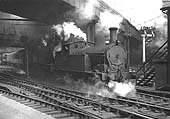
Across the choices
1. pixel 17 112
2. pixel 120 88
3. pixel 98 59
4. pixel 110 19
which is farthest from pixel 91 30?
pixel 17 112

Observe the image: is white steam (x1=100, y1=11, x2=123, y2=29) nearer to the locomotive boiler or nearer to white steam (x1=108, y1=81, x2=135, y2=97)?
the locomotive boiler

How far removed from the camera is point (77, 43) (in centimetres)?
1495

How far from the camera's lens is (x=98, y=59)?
13148 millimetres

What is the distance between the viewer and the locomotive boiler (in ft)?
41.3

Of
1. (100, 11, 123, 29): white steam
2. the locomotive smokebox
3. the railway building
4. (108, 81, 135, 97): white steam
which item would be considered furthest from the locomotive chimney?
(108, 81, 135, 97): white steam

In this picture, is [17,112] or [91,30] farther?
[91,30]

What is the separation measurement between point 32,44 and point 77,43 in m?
8.12

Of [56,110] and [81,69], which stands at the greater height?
[81,69]

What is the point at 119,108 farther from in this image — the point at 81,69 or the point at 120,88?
the point at 81,69

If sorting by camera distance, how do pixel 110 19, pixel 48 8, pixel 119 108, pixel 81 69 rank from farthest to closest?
pixel 48 8 → pixel 110 19 → pixel 81 69 → pixel 119 108

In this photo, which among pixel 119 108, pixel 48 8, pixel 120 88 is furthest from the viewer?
pixel 48 8

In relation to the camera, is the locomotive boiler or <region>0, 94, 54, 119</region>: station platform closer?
<region>0, 94, 54, 119</region>: station platform

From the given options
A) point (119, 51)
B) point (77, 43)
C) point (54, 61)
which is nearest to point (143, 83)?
point (119, 51)

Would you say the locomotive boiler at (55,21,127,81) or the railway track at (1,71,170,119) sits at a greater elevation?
the locomotive boiler at (55,21,127,81)
